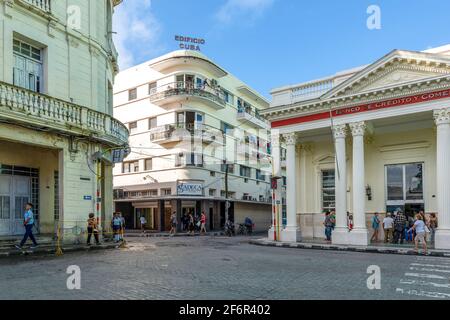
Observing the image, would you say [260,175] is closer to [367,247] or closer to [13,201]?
[367,247]

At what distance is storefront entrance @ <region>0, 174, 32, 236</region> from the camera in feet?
57.5

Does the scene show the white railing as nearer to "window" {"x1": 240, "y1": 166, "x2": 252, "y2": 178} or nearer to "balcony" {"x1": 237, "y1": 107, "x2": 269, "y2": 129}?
"balcony" {"x1": 237, "y1": 107, "x2": 269, "y2": 129}

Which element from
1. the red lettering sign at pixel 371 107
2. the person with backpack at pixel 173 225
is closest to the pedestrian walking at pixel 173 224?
the person with backpack at pixel 173 225

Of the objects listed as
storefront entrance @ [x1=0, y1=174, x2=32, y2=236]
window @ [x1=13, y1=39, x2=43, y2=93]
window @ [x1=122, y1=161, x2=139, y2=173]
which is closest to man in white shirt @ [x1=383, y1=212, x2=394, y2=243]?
storefront entrance @ [x1=0, y1=174, x2=32, y2=236]

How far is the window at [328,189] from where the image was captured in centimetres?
2470

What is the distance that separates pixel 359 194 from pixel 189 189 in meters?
17.6

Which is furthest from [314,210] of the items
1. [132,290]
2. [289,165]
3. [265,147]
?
[265,147]

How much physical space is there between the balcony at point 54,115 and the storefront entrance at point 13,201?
3373 millimetres

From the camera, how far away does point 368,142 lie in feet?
77.4

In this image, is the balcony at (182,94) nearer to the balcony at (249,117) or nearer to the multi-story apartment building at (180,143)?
the multi-story apartment building at (180,143)

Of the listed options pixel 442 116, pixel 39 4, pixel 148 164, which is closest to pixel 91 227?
pixel 39 4

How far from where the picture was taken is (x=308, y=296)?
7.94 meters

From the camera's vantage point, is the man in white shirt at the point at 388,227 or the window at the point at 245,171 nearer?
the man in white shirt at the point at 388,227
